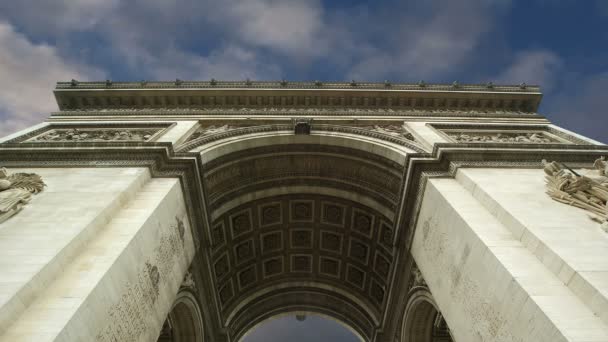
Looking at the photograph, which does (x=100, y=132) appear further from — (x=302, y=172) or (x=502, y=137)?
(x=502, y=137)

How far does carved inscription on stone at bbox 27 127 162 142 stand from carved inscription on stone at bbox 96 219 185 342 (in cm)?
453

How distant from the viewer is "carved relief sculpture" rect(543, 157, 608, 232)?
308 inches

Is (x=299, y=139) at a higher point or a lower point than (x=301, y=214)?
higher

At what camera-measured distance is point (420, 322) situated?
13.5 m

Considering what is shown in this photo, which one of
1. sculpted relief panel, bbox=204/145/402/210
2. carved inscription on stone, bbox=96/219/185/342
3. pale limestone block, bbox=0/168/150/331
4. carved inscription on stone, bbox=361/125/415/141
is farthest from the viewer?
carved inscription on stone, bbox=361/125/415/141

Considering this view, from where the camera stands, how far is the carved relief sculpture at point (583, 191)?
783 centimetres

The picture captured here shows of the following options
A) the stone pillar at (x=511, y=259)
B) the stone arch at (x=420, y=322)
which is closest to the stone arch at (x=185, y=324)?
the stone arch at (x=420, y=322)

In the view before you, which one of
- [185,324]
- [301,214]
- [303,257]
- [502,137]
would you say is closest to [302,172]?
[301,214]

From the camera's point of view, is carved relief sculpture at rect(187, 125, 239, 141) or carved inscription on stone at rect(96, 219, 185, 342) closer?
carved inscription on stone at rect(96, 219, 185, 342)

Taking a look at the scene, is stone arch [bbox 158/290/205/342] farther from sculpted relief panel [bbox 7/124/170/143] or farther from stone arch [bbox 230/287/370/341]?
sculpted relief panel [bbox 7/124/170/143]

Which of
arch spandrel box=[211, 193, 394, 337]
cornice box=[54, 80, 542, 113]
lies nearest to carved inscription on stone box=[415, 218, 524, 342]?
arch spandrel box=[211, 193, 394, 337]

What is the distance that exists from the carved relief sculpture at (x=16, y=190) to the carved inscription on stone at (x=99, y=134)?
378 cm

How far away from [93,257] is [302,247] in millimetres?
10902

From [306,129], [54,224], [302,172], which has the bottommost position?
[54,224]
